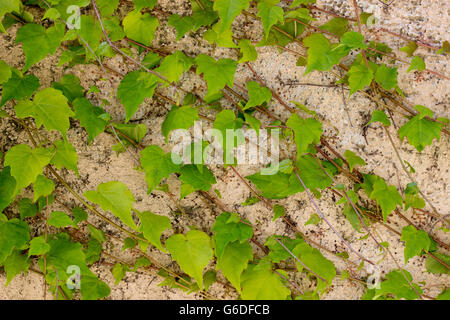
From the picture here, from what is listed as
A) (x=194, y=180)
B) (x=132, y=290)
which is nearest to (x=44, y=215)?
(x=132, y=290)


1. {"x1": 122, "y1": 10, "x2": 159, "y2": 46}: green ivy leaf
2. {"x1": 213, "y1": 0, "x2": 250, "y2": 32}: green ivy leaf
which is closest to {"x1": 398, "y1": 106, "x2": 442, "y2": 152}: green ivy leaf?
{"x1": 213, "y1": 0, "x2": 250, "y2": 32}: green ivy leaf

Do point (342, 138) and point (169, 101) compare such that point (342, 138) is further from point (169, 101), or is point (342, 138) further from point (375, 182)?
point (169, 101)

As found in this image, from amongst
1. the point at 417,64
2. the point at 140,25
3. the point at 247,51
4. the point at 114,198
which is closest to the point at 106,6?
the point at 140,25

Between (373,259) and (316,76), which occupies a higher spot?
(316,76)

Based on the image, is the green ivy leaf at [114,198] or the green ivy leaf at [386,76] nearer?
the green ivy leaf at [114,198]

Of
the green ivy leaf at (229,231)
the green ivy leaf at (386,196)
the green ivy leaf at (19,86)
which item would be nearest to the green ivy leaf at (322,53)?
the green ivy leaf at (386,196)

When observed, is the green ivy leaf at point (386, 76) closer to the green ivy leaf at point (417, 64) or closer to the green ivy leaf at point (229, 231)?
the green ivy leaf at point (417, 64)

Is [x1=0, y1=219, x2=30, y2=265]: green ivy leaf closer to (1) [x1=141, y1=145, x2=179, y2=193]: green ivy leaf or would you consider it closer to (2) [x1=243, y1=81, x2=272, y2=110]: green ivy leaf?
(1) [x1=141, y1=145, x2=179, y2=193]: green ivy leaf
